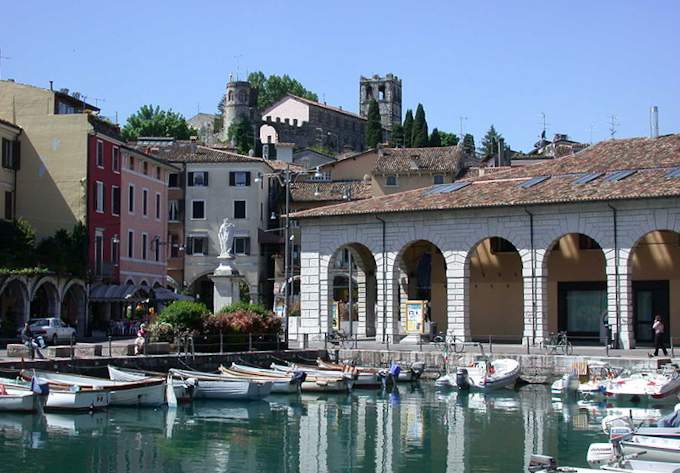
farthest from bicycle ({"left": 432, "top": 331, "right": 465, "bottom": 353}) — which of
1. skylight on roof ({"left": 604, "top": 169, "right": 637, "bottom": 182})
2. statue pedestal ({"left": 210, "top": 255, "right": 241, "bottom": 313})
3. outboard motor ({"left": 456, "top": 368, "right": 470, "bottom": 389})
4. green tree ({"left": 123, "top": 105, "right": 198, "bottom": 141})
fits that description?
green tree ({"left": 123, "top": 105, "right": 198, "bottom": 141})

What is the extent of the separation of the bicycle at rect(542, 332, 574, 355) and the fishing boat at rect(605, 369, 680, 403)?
6.03 metres

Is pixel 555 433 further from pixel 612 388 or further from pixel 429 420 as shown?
pixel 612 388

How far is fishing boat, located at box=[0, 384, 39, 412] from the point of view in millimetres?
34259

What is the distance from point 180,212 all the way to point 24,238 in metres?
27.1

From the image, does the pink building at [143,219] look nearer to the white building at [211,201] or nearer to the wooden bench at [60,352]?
the white building at [211,201]

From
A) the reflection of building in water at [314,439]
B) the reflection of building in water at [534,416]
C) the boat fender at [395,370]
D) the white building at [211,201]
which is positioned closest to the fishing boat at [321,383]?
the boat fender at [395,370]

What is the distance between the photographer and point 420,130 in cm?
14725

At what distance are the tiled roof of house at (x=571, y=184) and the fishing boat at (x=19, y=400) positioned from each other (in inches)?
872

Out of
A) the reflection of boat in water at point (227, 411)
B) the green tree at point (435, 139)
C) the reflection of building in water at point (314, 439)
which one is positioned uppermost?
the green tree at point (435, 139)

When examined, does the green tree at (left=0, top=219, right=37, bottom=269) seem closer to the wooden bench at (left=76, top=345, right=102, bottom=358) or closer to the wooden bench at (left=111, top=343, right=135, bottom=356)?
the wooden bench at (left=111, top=343, right=135, bottom=356)

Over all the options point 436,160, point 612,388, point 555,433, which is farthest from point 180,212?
point 555,433

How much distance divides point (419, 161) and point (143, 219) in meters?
25.3

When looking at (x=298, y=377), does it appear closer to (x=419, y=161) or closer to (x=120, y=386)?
(x=120, y=386)

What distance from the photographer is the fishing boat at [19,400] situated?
112 ft
